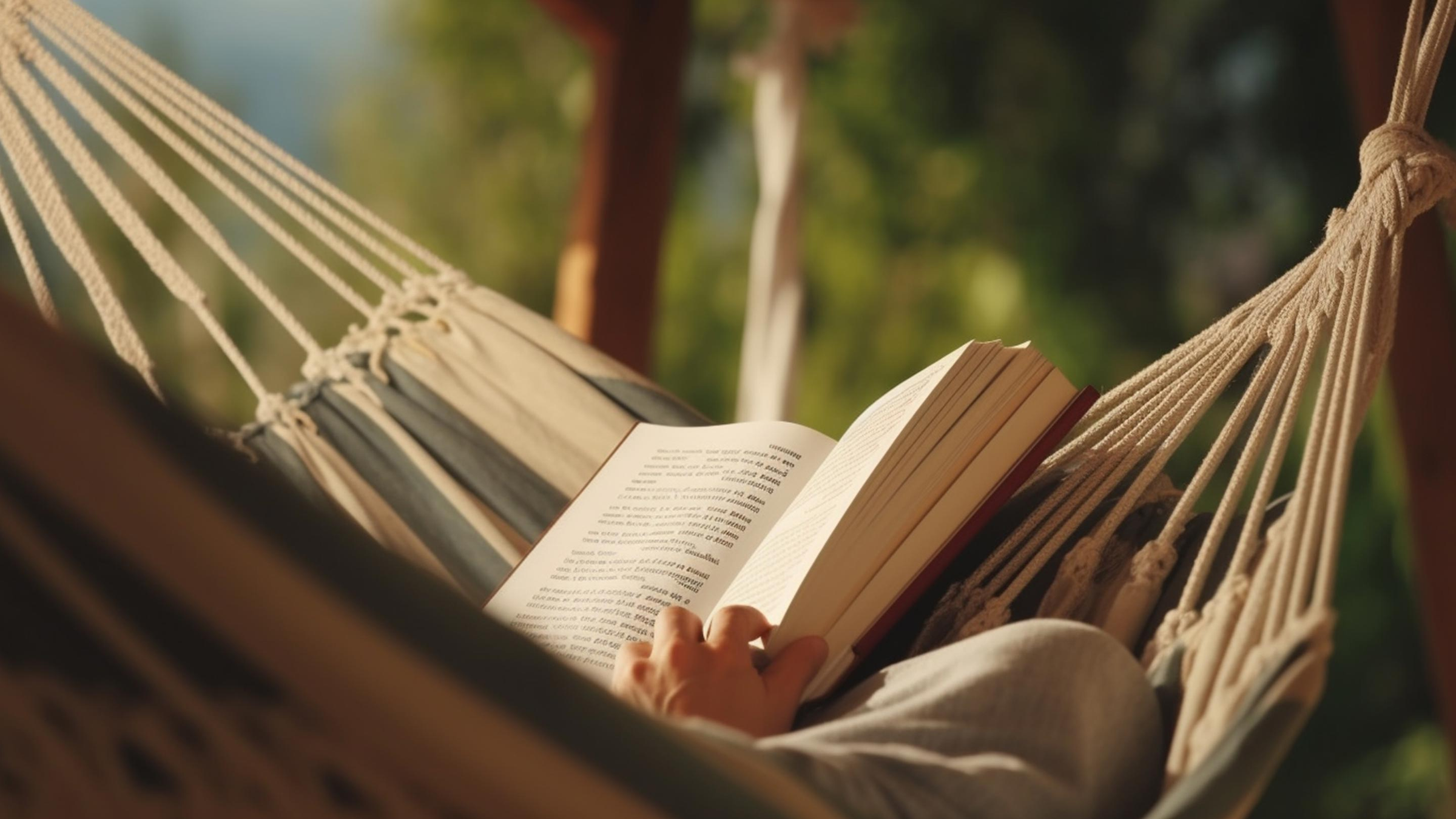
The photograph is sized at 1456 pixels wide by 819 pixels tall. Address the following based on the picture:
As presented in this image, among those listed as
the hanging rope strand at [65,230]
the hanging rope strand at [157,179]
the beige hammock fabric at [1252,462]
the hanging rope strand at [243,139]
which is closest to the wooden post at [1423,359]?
the beige hammock fabric at [1252,462]

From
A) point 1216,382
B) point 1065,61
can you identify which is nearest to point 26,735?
point 1216,382

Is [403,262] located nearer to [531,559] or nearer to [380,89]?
[531,559]

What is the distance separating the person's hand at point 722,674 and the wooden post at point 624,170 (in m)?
1.00

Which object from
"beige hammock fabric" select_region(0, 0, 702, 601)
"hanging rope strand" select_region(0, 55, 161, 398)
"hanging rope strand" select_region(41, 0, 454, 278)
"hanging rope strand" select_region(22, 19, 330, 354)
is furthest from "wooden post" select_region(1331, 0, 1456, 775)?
"hanging rope strand" select_region(0, 55, 161, 398)

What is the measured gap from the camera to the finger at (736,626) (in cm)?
56

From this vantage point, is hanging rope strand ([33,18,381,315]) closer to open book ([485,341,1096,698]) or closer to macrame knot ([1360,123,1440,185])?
open book ([485,341,1096,698])

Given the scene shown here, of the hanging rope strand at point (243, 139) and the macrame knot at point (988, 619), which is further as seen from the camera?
the hanging rope strand at point (243, 139)

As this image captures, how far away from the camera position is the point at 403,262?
1061 millimetres

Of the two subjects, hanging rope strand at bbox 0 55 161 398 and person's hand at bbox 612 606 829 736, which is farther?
hanging rope strand at bbox 0 55 161 398

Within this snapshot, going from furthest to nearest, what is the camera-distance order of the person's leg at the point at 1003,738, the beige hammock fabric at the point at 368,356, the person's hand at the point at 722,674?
the beige hammock fabric at the point at 368,356 → the person's hand at the point at 722,674 → the person's leg at the point at 1003,738

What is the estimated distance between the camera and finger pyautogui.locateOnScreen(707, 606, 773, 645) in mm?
564

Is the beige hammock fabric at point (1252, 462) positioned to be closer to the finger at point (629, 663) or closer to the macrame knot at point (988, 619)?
the macrame knot at point (988, 619)

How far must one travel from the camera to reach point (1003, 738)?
46 cm

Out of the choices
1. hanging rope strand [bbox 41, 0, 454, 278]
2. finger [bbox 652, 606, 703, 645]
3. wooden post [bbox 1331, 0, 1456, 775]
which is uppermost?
wooden post [bbox 1331, 0, 1456, 775]
